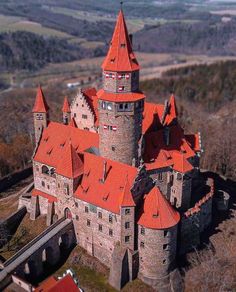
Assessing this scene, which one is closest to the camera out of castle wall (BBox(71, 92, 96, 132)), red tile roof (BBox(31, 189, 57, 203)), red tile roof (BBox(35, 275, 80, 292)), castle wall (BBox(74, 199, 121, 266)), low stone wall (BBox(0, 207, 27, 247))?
red tile roof (BBox(35, 275, 80, 292))

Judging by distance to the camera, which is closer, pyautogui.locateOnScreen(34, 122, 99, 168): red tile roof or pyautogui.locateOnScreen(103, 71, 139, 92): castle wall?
pyautogui.locateOnScreen(103, 71, 139, 92): castle wall

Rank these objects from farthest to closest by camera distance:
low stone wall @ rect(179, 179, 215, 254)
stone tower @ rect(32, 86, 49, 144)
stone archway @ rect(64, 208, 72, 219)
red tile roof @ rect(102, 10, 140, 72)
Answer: stone tower @ rect(32, 86, 49, 144) < stone archway @ rect(64, 208, 72, 219) < low stone wall @ rect(179, 179, 215, 254) < red tile roof @ rect(102, 10, 140, 72)

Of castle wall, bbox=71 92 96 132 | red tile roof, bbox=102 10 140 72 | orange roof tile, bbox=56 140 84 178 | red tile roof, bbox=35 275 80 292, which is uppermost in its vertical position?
red tile roof, bbox=102 10 140 72

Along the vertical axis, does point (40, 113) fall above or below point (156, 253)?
above

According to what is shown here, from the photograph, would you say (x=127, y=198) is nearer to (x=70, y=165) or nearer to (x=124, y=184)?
(x=124, y=184)

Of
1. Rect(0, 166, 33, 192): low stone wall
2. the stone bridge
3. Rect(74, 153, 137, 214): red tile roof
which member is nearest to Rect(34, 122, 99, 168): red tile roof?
Rect(74, 153, 137, 214): red tile roof

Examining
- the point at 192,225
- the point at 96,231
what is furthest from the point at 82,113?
the point at 192,225

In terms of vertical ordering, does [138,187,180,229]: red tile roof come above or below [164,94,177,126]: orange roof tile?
below

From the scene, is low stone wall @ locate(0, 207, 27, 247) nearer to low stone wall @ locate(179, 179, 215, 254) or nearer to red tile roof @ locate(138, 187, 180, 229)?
red tile roof @ locate(138, 187, 180, 229)
